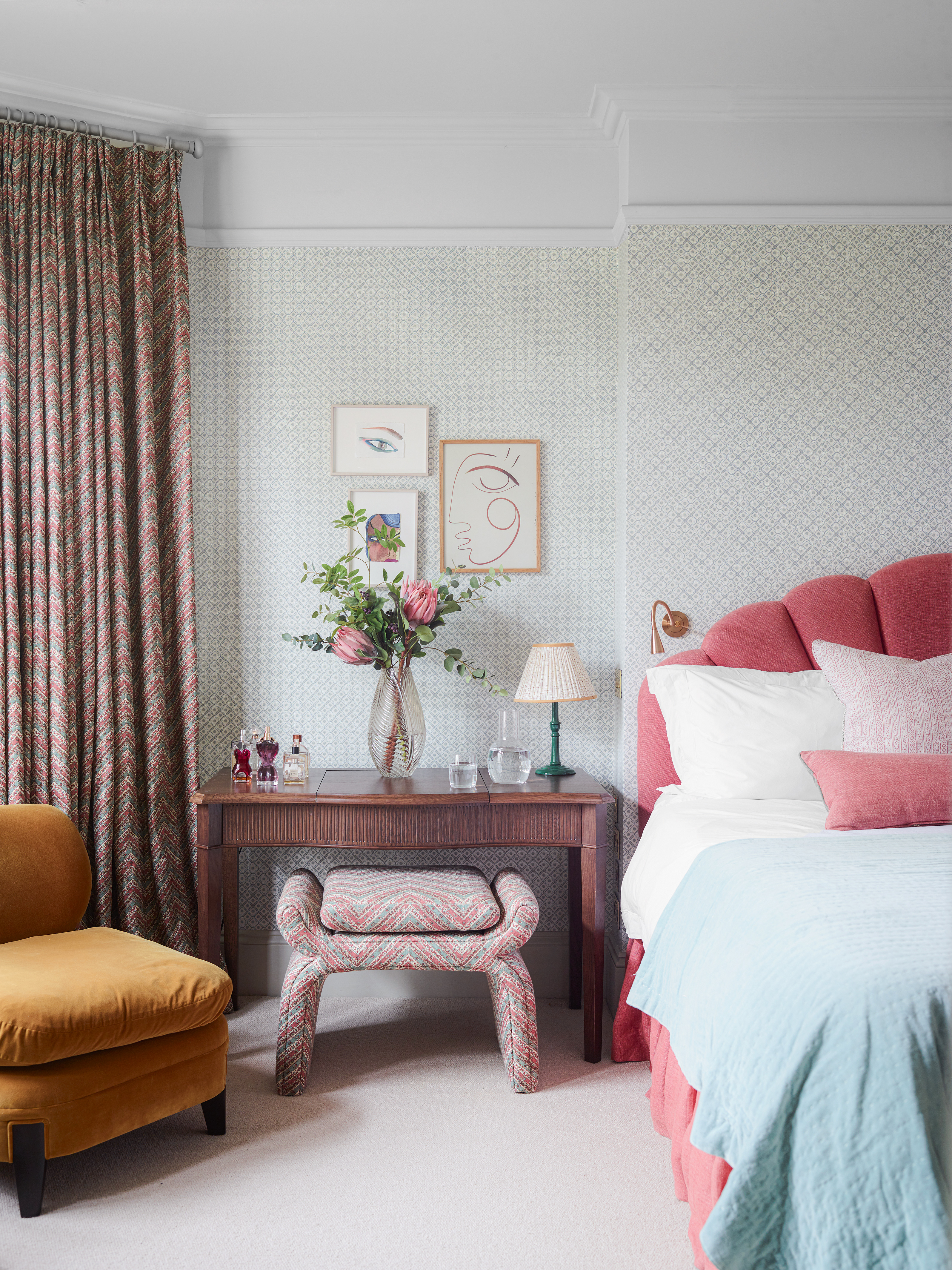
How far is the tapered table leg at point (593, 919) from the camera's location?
98.6 inches

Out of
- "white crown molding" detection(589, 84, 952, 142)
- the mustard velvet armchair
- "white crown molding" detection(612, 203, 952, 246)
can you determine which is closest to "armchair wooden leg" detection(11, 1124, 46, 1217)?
the mustard velvet armchair

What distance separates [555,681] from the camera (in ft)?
8.96

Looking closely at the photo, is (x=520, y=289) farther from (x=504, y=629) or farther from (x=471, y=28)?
(x=504, y=629)

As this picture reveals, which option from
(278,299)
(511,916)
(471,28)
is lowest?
(511,916)

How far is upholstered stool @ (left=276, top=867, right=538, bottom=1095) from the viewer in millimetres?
2312

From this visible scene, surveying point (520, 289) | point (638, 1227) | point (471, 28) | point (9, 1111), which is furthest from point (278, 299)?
point (638, 1227)

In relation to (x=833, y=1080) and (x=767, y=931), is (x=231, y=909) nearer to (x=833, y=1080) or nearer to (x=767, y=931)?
(x=767, y=931)

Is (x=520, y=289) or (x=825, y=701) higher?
(x=520, y=289)

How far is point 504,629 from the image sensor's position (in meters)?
3.06

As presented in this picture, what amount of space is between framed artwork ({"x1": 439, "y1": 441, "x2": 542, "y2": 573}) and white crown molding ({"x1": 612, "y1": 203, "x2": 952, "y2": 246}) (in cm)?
81

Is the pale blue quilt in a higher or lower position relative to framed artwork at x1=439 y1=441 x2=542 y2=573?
lower

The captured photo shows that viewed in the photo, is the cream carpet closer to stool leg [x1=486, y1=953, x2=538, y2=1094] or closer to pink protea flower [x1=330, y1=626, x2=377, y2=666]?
stool leg [x1=486, y1=953, x2=538, y2=1094]

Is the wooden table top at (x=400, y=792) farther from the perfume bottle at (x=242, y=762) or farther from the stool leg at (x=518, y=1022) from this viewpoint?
the stool leg at (x=518, y=1022)

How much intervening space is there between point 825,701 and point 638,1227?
1.40 m
